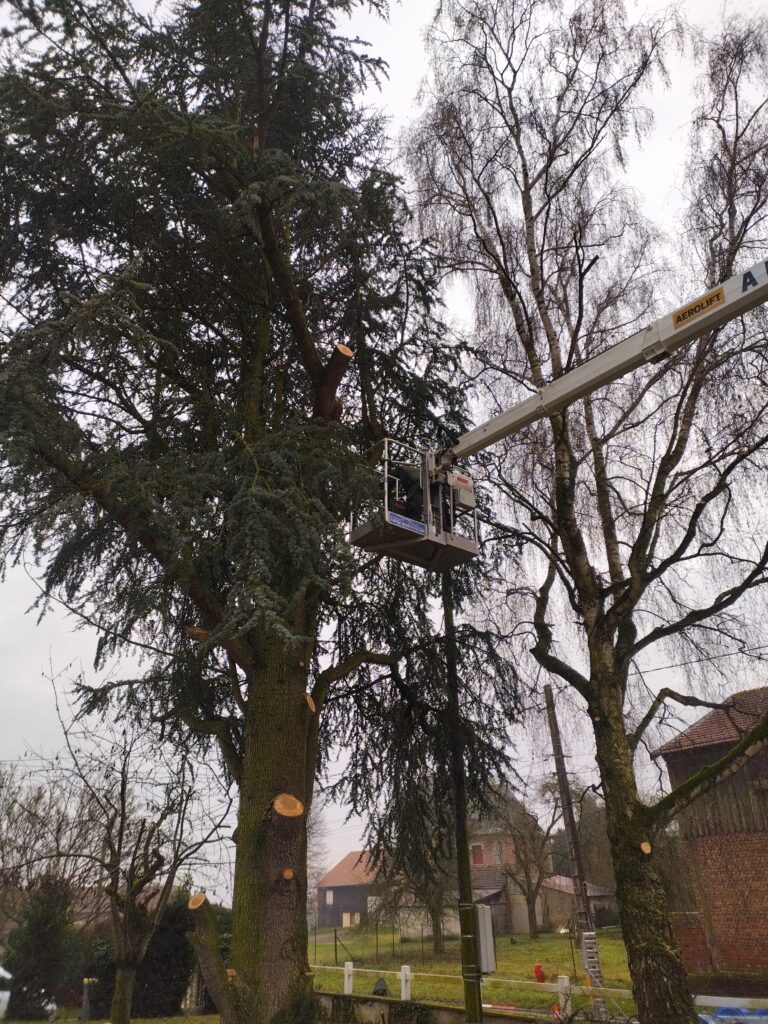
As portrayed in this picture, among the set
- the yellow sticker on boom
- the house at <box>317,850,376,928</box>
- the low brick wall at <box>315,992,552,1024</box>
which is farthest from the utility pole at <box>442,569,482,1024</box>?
the house at <box>317,850,376,928</box>

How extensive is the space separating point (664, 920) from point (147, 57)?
9.47 m

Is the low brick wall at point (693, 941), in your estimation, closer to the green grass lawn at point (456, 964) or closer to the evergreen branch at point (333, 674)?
the green grass lawn at point (456, 964)

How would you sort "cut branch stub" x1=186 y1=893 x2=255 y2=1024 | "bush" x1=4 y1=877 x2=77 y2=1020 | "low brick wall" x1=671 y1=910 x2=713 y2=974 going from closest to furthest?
"cut branch stub" x1=186 y1=893 x2=255 y2=1024
"bush" x1=4 y1=877 x2=77 y2=1020
"low brick wall" x1=671 y1=910 x2=713 y2=974

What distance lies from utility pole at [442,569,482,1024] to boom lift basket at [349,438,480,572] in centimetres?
71

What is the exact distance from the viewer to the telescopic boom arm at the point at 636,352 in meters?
6.88

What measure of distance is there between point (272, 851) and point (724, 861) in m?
14.6

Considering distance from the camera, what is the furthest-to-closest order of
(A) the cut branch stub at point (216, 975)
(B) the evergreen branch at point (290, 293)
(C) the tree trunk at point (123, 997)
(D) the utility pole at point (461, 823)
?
1. (C) the tree trunk at point (123, 997)
2. (D) the utility pole at point (461, 823)
3. (B) the evergreen branch at point (290, 293)
4. (A) the cut branch stub at point (216, 975)

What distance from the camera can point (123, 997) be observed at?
8.84 m

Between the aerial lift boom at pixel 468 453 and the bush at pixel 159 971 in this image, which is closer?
the aerial lift boom at pixel 468 453

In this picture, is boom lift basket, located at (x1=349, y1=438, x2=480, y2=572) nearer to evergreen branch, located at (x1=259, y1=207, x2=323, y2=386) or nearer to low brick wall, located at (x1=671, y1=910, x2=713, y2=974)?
evergreen branch, located at (x1=259, y1=207, x2=323, y2=386)

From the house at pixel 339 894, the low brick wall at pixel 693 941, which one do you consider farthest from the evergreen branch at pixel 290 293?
the house at pixel 339 894

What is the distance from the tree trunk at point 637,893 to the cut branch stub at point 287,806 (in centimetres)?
287

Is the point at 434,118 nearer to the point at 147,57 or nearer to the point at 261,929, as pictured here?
the point at 147,57

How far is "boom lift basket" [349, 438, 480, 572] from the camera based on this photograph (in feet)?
26.6
